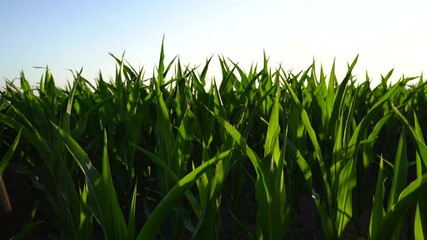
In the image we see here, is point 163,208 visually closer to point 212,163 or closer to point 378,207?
point 212,163

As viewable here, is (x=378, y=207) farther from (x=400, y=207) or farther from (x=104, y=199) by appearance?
(x=104, y=199)

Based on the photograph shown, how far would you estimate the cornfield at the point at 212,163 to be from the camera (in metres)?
0.97

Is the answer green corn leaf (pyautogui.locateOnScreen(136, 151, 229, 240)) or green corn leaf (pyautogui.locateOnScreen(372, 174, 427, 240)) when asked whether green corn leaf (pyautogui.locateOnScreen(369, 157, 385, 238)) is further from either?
green corn leaf (pyautogui.locateOnScreen(136, 151, 229, 240))

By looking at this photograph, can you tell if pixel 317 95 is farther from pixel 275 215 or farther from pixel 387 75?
pixel 387 75

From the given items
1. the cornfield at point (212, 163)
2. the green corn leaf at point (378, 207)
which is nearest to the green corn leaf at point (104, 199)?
the cornfield at point (212, 163)

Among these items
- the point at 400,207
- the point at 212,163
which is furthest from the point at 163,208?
the point at 400,207

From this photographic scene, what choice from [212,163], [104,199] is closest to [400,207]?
[212,163]

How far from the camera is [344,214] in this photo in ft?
4.18

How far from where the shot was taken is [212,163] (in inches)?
36.3

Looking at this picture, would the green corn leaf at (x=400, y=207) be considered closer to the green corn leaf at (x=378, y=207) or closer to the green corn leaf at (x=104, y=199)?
the green corn leaf at (x=378, y=207)

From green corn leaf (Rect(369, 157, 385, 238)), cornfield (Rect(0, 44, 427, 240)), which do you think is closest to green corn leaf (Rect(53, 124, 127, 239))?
cornfield (Rect(0, 44, 427, 240))

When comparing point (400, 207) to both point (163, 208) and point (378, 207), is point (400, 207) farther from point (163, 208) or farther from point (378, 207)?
point (163, 208)

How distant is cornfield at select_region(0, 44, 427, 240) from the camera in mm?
974

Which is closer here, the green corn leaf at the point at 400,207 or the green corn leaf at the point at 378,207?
the green corn leaf at the point at 400,207
